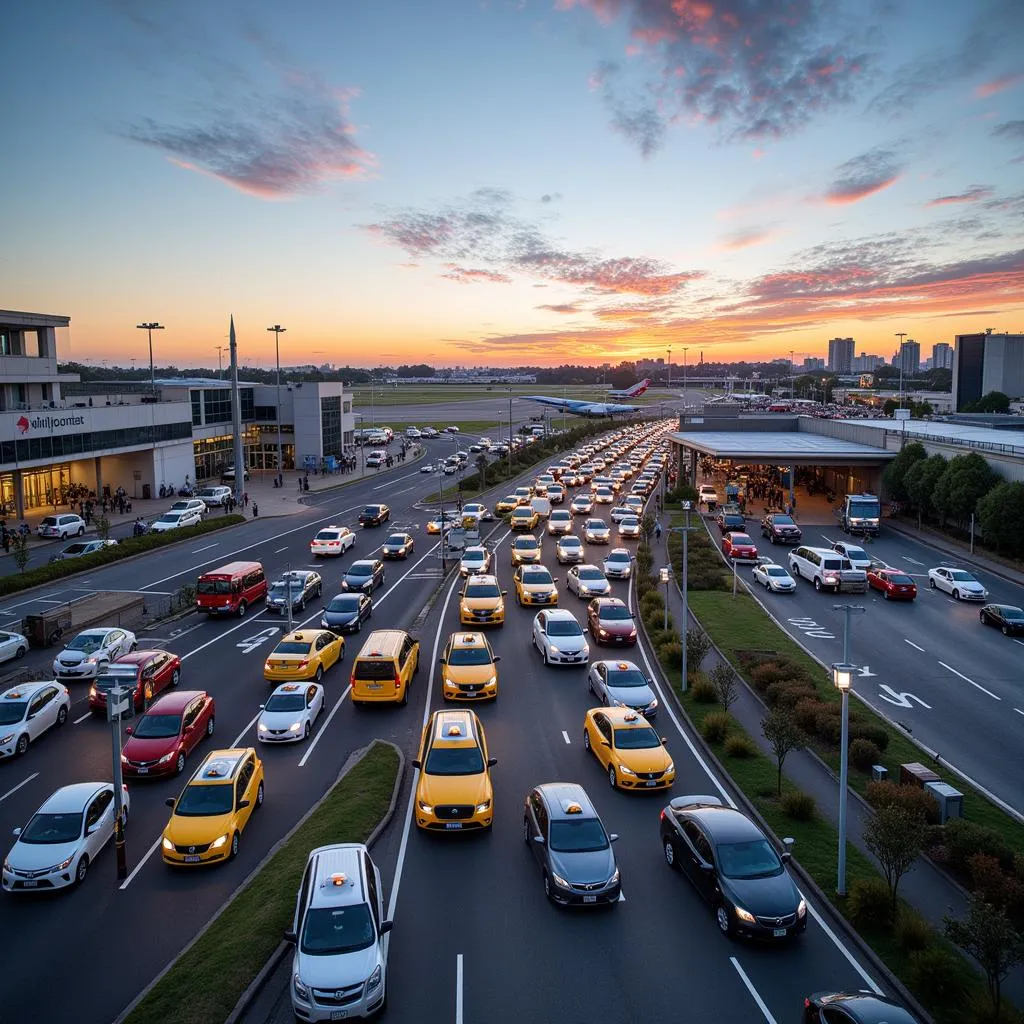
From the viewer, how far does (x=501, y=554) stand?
1967 inches

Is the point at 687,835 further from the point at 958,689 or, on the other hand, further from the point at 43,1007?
the point at 958,689

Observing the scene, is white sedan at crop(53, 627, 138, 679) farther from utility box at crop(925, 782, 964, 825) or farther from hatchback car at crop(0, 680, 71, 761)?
utility box at crop(925, 782, 964, 825)

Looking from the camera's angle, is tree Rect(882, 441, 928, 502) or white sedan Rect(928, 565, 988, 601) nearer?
white sedan Rect(928, 565, 988, 601)

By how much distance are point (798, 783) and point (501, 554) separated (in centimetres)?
3082

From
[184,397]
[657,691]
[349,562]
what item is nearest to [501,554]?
[349,562]

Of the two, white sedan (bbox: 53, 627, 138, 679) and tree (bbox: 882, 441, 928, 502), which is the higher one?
tree (bbox: 882, 441, 928, 502)

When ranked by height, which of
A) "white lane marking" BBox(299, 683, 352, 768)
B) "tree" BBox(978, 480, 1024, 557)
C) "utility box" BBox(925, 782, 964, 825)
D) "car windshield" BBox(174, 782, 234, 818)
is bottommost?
"white lane marking" BBox(299, 683, 352, 768)

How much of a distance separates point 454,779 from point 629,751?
4518 mm

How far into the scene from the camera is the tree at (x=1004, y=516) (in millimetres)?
44219

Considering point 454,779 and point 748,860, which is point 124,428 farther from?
point 748,860

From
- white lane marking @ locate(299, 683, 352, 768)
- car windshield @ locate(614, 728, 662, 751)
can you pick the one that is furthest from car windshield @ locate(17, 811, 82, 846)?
car windshield @ locate(614, 728, 662, 751)

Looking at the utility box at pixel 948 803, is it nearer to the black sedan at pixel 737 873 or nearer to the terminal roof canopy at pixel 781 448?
the black sedan at pixel 737 873

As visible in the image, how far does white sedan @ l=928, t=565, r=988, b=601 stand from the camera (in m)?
39.4

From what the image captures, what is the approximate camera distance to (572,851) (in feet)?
49.9
